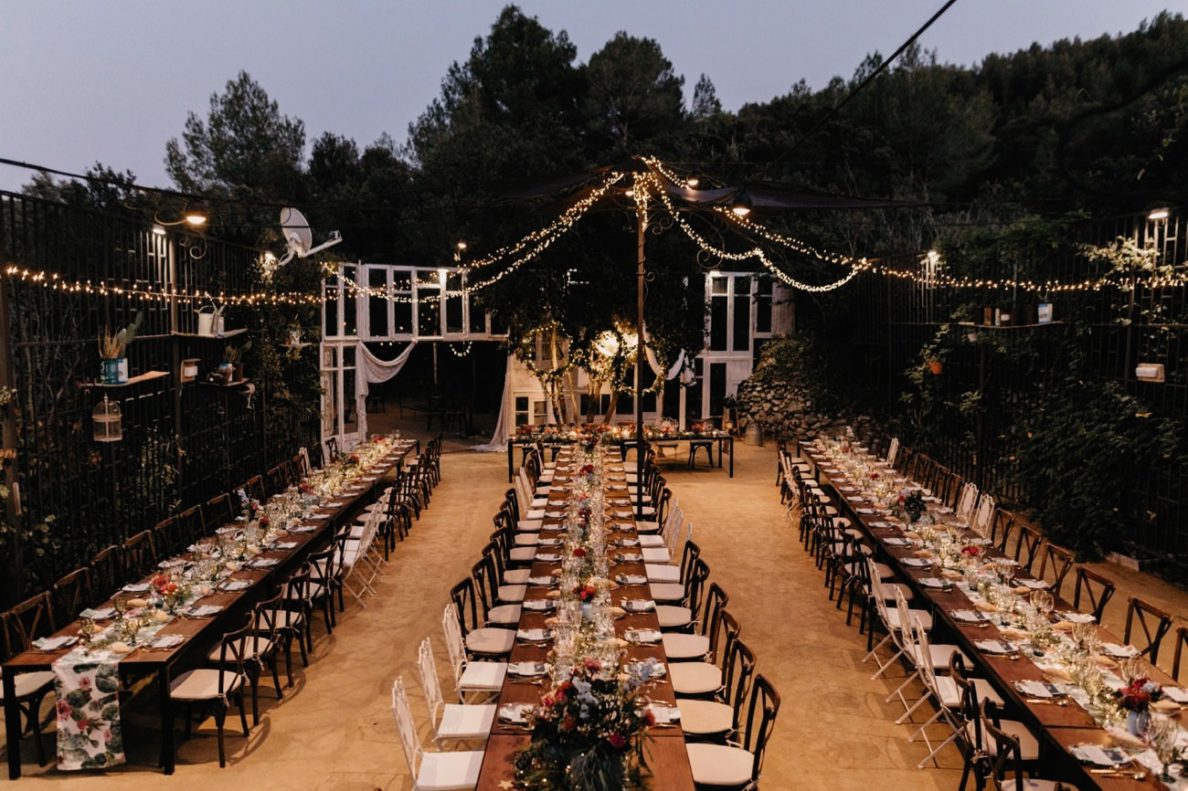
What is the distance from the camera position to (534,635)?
5.26 m

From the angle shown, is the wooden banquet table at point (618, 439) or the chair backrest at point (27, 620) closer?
the chair backrest at point (27, 620)

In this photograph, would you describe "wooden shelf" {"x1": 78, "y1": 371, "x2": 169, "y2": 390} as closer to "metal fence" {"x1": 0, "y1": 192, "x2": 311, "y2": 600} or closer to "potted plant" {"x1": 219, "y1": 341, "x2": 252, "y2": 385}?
"metal fence" {"x1": 0, "y1": 192, "x2": 311, "y2": 600}

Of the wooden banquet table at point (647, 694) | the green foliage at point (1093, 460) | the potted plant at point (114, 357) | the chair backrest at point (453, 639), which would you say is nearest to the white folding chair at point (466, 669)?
the chair backrest at point (453, 639)

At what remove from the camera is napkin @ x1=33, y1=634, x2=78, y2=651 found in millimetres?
5270

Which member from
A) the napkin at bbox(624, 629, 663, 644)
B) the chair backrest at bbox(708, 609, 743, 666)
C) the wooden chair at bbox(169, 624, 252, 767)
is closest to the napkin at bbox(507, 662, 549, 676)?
the napkin at bbox(624, 629, 663, 644)

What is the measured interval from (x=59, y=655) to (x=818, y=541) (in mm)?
7232

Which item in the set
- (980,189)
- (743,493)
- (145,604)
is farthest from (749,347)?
(145,604)

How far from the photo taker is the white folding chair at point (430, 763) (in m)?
4.21

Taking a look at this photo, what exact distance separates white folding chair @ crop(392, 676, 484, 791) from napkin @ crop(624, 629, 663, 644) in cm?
112

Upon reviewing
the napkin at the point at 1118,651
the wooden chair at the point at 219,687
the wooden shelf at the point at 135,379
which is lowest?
the wooden chair at the point at 219,687

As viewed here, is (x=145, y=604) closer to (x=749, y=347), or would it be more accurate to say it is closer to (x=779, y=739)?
(x=779, y=739)

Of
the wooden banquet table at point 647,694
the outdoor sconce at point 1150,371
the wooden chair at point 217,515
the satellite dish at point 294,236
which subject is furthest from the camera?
the satellite dish at point 294,236

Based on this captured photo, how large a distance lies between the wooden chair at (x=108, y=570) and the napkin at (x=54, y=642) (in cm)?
124

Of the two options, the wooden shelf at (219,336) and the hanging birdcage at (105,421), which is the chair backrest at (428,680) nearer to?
the hanging birdcage at (105,421)
